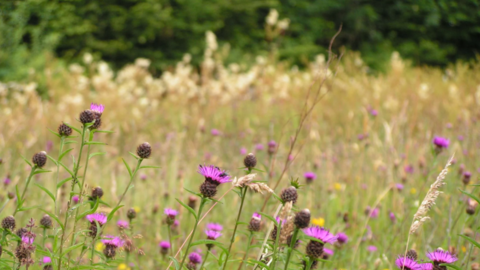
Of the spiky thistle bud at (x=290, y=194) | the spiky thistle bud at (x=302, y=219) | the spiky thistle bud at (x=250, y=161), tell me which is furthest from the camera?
the spiky thistle bud at (x=250, y=161)

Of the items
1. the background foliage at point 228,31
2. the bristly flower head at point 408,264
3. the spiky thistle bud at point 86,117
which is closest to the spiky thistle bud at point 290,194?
the bristly flower head at point 408,264

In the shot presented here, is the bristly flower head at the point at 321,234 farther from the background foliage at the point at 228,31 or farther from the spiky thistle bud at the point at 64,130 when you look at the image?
the background foliage at the point at 228,31

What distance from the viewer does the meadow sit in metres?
1.05

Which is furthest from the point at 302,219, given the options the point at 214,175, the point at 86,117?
the point at 86,117

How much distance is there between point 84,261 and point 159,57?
1121cm

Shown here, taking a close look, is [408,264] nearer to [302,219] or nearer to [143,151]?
[302,219]

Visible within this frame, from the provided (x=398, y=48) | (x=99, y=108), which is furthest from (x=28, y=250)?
(x=398, y=48)

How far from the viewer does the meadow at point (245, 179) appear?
1054 mm

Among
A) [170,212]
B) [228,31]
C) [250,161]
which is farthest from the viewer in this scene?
[228,31]

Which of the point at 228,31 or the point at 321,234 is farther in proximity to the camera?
the point at 228,31

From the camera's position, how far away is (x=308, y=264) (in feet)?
3.09

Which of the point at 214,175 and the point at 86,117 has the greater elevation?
the point at 86,117

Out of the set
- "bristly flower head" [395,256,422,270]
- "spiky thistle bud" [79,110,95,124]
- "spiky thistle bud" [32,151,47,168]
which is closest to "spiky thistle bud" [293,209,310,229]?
"bristly flower head" [395,256,422,270]

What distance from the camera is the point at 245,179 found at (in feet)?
3.17
